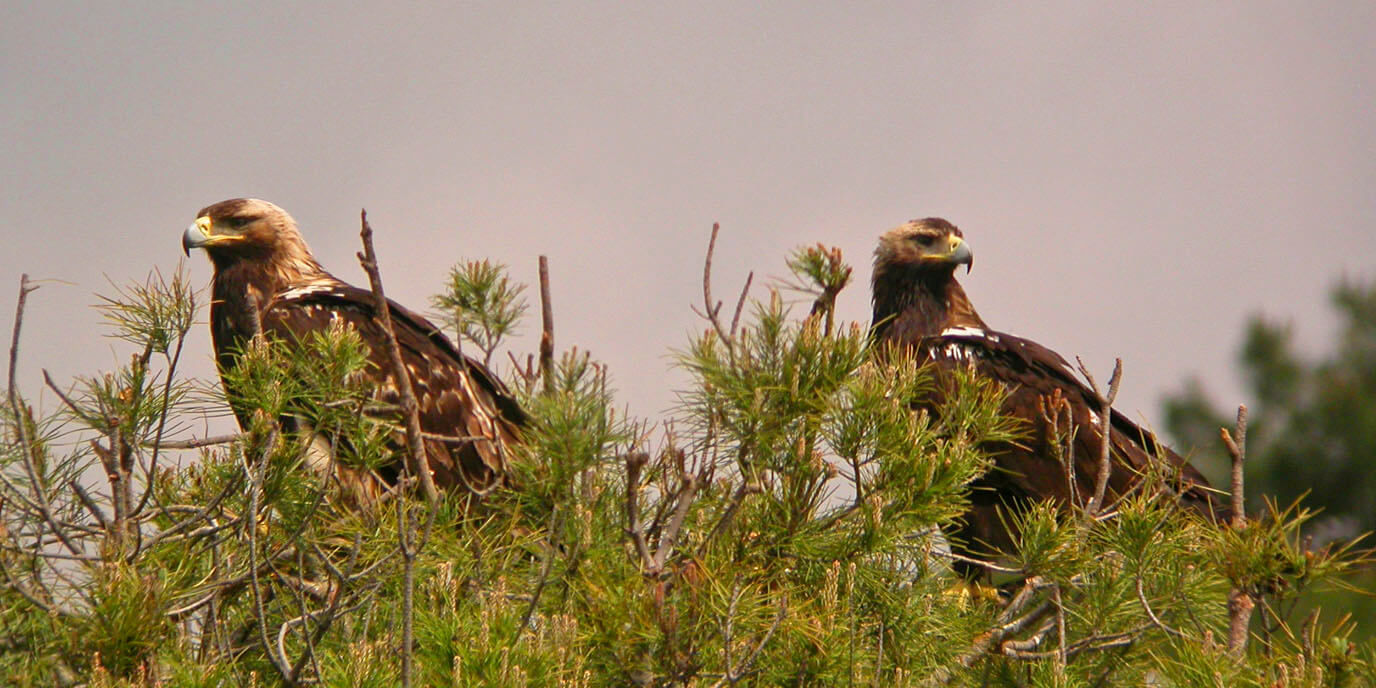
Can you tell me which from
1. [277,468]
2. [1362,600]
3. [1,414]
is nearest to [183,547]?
[277,468]

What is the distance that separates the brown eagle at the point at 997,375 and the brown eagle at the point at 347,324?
1.80 meters

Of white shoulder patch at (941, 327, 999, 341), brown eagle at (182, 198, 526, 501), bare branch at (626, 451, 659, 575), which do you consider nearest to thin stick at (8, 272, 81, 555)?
bare branch at (626, 451, 659, 575)

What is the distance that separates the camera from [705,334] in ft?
10.5

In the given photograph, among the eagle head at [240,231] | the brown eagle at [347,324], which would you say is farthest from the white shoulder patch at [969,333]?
the eagle head at [240,231]

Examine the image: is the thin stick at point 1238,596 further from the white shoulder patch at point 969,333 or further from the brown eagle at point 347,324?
the white shoulder patch at point 969,333

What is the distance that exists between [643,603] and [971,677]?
135 centimetres

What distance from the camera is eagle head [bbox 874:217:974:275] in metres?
6.79

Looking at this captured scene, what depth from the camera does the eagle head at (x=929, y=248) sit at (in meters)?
6.79

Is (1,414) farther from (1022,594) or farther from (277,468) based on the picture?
(1022,594)

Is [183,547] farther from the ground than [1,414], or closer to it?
closer to it

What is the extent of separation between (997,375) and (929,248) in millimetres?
960

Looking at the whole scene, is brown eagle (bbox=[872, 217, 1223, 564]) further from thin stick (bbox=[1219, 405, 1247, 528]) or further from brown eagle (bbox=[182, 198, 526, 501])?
thin stick (bbox=[1219, 405, 1247, 528])

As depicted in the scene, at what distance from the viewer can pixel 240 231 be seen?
656 cm

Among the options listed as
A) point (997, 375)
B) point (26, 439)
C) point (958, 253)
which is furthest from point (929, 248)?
point (26, 439)
